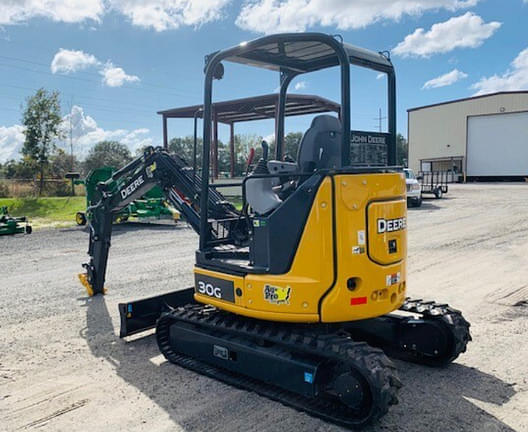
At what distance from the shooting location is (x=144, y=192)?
6.25 metres

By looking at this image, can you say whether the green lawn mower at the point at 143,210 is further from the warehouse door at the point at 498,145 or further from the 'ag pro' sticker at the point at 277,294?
the warehouse door at the point at 498,145

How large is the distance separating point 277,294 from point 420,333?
63.1 inches

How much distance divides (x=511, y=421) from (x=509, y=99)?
165 feet

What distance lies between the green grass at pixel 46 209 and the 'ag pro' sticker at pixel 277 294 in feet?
52.8

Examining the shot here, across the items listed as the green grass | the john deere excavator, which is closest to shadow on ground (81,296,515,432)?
the john deere excavator

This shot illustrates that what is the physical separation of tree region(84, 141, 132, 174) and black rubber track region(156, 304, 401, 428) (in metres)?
56.8

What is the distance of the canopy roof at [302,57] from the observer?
409 centimetres

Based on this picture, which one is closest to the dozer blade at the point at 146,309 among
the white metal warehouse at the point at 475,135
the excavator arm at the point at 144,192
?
the excavator arm at the point at 144,192

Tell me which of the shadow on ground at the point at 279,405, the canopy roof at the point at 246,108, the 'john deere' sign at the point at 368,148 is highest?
the canopy roof at the point at 246,108

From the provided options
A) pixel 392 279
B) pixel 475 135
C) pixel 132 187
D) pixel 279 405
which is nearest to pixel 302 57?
pixel 392 279

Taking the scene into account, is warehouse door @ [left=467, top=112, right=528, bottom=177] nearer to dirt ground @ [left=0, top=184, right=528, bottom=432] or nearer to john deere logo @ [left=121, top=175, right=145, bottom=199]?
dirt ground @ [left=0, top=184, right=528, bottom=432]

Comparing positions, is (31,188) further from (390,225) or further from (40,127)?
(390,225)

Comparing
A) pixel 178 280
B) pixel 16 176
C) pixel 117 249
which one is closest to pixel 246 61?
pixel 178 280

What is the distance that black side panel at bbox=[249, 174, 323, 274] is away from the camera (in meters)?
3.74
